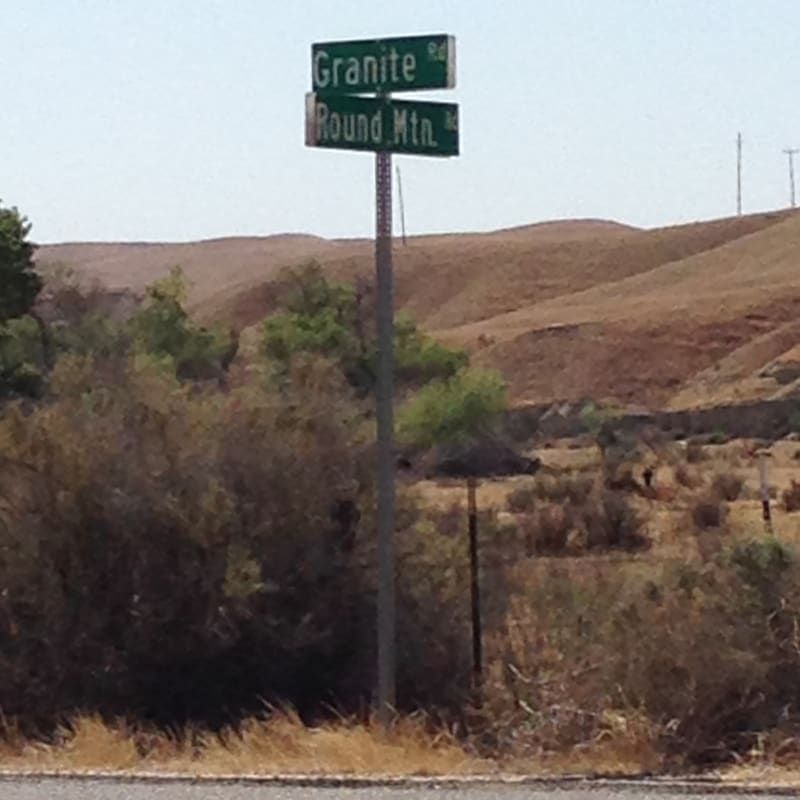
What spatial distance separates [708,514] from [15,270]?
Result: 22.9m

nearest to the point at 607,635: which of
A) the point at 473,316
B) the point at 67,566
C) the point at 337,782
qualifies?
the point at 337,782

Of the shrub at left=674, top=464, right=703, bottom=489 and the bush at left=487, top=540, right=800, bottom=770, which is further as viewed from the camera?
the shrub at left=674, top=464, right=703, bottom=489

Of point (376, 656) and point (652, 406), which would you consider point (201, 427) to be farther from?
point (652, 406)

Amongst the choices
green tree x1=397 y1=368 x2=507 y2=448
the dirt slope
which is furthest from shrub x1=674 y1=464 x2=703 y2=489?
the dirt slope

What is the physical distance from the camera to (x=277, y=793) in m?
11.6

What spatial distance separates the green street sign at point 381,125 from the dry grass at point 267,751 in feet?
11.6

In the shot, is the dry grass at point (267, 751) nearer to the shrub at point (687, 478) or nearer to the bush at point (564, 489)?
the bush at point (564, 489)

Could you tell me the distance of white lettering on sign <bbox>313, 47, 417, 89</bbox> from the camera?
1300cm

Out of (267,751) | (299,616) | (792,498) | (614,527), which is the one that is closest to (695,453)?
(792,498)

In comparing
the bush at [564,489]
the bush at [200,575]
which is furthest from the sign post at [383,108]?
the bush at [564,489]

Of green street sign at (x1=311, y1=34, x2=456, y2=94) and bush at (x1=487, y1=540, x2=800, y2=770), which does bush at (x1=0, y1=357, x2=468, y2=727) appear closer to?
bush at (x1=487, y1=540, x2=800, y2=770)

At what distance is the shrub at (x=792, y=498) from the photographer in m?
40.0

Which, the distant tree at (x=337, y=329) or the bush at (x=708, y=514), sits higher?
the distant tree at (x=337, y=329)

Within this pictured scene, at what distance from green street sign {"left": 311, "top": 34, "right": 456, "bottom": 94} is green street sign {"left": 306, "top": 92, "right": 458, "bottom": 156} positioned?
112mm
